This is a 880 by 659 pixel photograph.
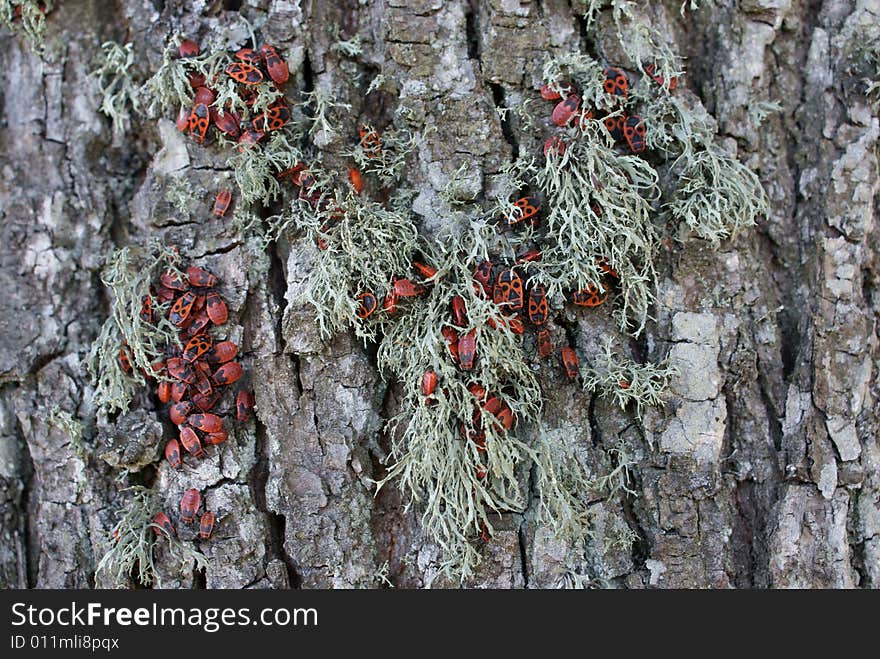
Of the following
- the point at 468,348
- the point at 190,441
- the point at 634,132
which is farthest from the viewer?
the point at 634,132

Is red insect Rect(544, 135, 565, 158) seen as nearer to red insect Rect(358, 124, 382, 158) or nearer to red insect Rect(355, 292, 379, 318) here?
red insect Rect(358, 124, 382, 158)

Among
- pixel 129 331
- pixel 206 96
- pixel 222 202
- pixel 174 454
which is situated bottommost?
pixel 174 454

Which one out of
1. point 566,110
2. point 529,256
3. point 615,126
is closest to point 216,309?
point 529,256

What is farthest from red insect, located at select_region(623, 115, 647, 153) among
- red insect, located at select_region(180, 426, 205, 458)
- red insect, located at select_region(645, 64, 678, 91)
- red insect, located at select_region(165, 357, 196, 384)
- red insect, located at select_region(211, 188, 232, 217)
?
red insect, located at select_region(180, 426, 205, 458)

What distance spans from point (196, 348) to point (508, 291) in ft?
3.97

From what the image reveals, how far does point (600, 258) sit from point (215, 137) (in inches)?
63.1

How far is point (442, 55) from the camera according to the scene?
113 inches

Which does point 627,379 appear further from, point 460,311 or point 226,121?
point 226,121

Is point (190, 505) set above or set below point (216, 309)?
below

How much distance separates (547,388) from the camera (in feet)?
9.34

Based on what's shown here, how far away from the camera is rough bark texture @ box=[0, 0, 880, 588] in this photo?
9.17ft

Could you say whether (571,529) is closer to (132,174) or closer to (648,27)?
(648,27)

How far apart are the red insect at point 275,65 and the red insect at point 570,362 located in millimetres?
1526

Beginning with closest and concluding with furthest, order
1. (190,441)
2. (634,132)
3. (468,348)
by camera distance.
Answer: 1. (468,348)
2. (190,441)
3. (634,132)
